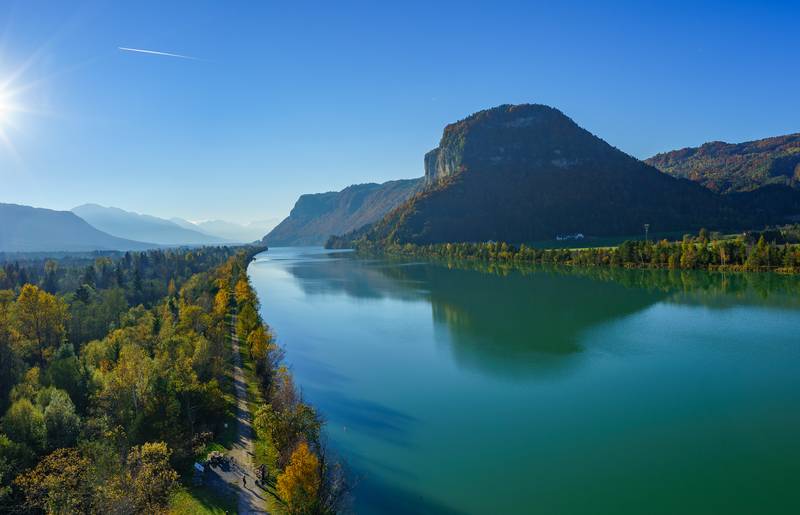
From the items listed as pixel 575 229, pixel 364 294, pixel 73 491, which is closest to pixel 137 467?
pixel 73 491

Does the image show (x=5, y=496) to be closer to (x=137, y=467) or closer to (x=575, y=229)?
(x=137, y=467)

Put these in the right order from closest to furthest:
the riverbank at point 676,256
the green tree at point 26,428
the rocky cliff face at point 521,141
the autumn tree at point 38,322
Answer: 1. the green tree at point 26,428
2. the autumn tree at point 38,322
3. the riverbank at point 676,256
4. the rocky cliff face at point 521,141

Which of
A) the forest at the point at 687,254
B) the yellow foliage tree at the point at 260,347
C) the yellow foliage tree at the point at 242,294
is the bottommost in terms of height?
the yellow foliage tree at the point at 260,347

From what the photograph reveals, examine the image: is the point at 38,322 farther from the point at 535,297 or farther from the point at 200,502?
the point at 535,297

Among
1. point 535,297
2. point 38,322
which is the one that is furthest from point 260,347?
point 535,297

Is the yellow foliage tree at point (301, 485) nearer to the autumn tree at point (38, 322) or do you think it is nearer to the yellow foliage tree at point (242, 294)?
the autumn tree at point (38, 322)

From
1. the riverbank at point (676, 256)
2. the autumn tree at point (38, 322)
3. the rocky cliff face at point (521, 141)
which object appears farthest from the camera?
the rocky cliff face at point (521, 141)

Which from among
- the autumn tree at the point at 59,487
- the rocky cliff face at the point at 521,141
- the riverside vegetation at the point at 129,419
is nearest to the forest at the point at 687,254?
the riverside vegetation at the point at 129,419
